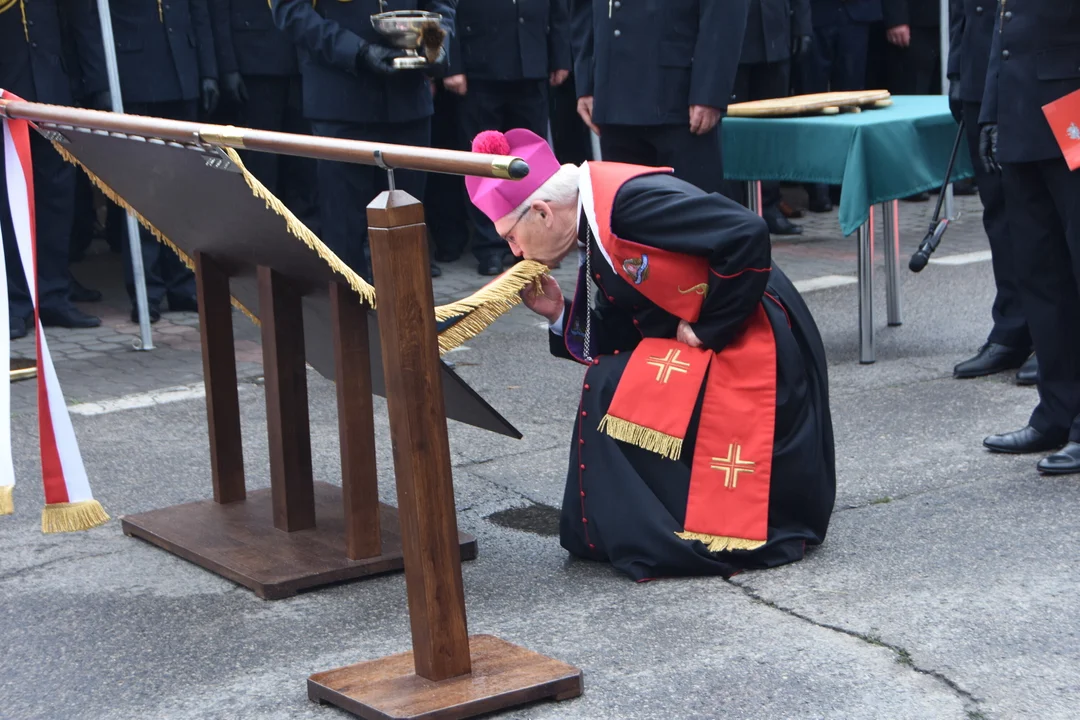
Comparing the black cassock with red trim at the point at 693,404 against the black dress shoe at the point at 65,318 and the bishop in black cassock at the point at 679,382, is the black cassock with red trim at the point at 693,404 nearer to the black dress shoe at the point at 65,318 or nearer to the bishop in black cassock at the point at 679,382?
the bishop in black cassock at the point at 679,382

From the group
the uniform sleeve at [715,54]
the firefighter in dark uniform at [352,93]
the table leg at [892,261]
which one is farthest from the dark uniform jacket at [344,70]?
the table leg at [892,261]

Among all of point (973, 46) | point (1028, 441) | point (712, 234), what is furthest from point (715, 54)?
point (712, 234)

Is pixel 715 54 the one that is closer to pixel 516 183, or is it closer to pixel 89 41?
pixel 516 183

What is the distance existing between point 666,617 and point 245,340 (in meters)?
3.91

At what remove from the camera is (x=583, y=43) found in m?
6.46

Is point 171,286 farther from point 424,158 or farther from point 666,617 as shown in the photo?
point 424,158

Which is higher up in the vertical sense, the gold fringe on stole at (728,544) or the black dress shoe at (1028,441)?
the gold fringe on stole at (728,544)

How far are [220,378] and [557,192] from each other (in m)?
1.15

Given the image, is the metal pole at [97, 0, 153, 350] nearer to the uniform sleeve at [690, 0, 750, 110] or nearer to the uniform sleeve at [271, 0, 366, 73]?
the uniform sleeve at [271, 0, 366, 73]

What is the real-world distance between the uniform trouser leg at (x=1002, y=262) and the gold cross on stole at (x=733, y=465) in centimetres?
236

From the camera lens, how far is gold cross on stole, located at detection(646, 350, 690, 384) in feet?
12.1

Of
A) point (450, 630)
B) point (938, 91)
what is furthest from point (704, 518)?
point (938, 91)

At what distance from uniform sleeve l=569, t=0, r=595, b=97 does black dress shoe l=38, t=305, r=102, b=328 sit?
8.53 feet

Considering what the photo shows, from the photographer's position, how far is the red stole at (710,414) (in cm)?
367
